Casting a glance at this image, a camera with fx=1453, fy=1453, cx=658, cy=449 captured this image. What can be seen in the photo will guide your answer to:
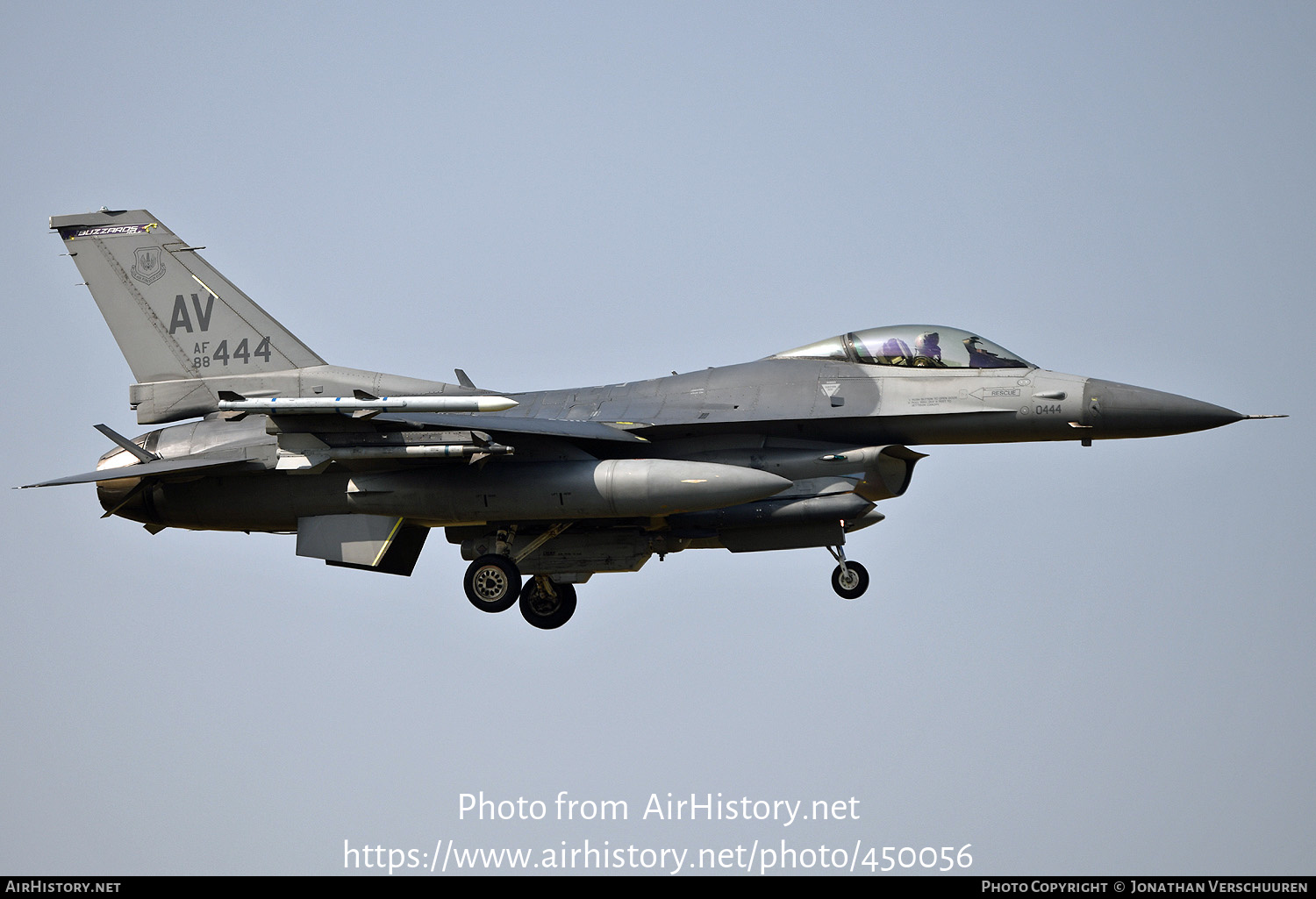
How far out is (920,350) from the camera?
1548cm

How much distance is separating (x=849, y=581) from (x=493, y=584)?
154 inches


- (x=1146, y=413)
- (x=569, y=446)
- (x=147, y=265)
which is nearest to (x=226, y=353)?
(x=147, y=265)

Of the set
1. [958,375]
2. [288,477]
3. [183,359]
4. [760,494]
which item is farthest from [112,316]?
[958,375]

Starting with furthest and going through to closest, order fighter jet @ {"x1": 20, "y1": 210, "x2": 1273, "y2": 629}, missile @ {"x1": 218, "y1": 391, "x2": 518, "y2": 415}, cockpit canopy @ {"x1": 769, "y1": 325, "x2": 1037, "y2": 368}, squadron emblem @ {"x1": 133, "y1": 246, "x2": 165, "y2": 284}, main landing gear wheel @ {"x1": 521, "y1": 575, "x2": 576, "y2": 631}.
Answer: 1. squadron emblem @ {"x1": 133, "y1": 246, "x2": 165, "y2": 284}
2. main landing gear wheel @ {"x1": 521, "y1": 575, "x2": 576, "y2": 631}
3. cockpit canopy @ {"x1": 769, "y1": 325, "x2": 1037, "y2": 368}
4. fighter jet @ {"x1": 20, "y1": 210, "x2": 1273, "y2": 629}
5. missile @ {"x1": 218, "y1": 391, "x2": 518, "y2": 415}

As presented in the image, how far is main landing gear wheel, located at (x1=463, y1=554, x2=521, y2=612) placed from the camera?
16000 millimetres

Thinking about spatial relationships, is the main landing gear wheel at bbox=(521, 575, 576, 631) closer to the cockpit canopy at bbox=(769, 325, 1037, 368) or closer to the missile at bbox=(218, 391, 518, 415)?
the missile at bbox=(218, 391, 518, 415)

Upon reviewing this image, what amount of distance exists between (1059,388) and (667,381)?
4224 millimetres

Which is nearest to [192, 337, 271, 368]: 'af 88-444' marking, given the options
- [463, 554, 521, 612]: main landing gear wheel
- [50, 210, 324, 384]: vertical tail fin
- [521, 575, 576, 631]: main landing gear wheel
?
[50, 210, 324, 384]: vertical tail fin

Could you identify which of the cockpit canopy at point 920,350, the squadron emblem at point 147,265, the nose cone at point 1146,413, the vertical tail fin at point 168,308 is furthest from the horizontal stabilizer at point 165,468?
the nose cone at point 1146,413

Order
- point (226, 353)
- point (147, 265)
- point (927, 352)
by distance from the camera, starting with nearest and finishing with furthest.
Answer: point (927, 352) < point (226, 353) < point (147, 265)

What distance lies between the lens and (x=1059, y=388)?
49.5 feet

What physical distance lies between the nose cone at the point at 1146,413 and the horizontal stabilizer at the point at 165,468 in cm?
884

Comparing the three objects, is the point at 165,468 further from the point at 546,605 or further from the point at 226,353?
the point at 546,605

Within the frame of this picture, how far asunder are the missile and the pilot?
4838 mm
